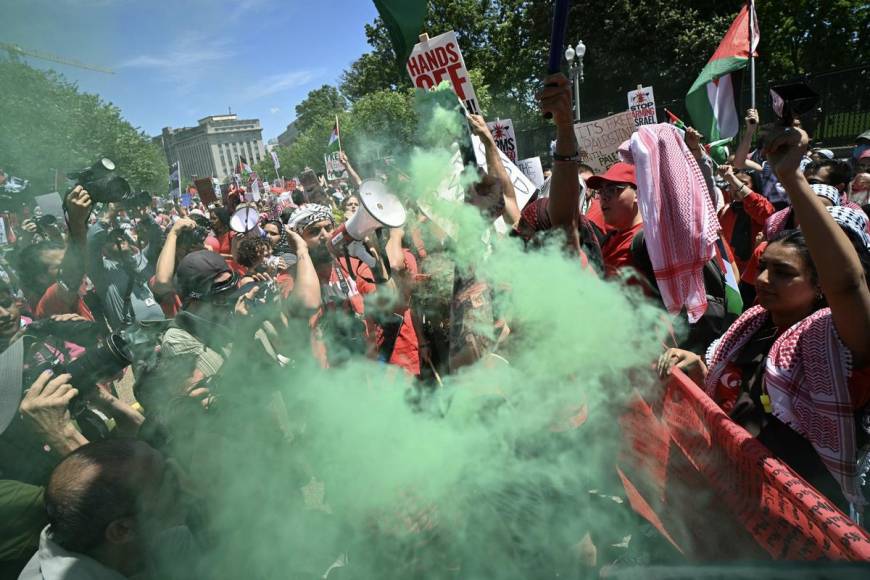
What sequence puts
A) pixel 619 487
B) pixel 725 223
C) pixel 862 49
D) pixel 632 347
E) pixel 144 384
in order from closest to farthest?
pixel 632 347 → pixel 619 487 → pixel 144 384 → pixel 725 223 → pixel 862 49

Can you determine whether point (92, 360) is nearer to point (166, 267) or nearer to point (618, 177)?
point (166, 267)

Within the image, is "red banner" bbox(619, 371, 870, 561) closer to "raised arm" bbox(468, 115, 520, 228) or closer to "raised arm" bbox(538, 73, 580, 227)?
"raised arm" bbox(538, 73, 580, 227)

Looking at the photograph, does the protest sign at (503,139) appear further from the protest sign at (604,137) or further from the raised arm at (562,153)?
the raised arm at (562,153)

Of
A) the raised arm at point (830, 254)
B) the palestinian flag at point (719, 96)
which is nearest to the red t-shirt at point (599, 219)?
→ the raised arm at point (830, 254)

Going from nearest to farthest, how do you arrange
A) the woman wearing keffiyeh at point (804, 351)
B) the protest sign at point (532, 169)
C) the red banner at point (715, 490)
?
the red banner at point (715, 490)
the woman wearing keffiyeh at point (804, 351)
the protest sign at point (532, 169)

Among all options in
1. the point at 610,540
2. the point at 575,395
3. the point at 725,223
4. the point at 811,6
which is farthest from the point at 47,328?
the point at 811,6

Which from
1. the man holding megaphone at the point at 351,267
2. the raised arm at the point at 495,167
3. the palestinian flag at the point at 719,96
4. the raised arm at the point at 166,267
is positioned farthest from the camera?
the palestinian flag at the point at 719,96

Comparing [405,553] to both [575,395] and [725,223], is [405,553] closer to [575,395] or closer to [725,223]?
[575,395]

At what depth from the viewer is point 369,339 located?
10.4ft

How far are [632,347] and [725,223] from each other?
9.87 ft

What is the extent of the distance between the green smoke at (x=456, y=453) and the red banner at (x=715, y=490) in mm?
174

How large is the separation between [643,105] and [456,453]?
8775 millimetres

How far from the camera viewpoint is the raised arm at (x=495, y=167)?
2.77 meters

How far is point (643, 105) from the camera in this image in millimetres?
8914
